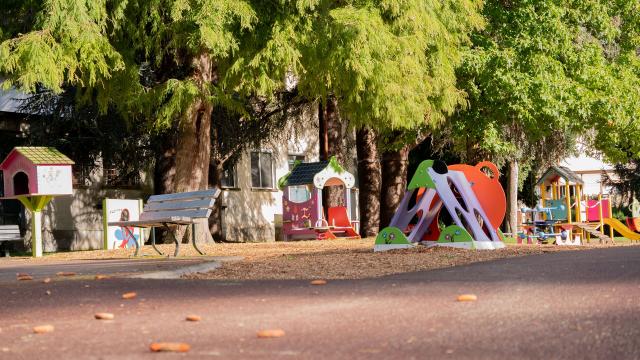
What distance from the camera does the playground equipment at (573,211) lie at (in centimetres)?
3534

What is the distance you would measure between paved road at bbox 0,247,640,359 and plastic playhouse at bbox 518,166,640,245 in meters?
22.0

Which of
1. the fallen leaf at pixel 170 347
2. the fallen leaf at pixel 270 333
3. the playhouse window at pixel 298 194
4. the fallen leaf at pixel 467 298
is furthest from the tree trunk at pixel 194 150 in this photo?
the fallen leaf at pixel 170 347

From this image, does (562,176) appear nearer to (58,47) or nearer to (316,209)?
(316,209)

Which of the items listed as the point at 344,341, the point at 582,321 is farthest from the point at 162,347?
the point at 582,321

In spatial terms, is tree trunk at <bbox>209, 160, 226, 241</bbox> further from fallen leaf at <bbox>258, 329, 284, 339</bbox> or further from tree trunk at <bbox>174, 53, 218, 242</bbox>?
fallen leaf at <bbox>258, 329, 284, 339</bbox>

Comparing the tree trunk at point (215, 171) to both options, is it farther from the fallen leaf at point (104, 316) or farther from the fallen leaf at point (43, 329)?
the fallen leaf at point (43, 329)

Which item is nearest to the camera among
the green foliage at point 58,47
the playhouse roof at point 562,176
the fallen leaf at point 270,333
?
the fallen leaf at point 270,333

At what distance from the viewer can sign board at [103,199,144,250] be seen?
27219 millimetres

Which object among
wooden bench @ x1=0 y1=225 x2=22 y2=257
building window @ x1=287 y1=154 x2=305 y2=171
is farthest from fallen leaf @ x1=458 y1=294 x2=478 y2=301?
building window @ x1=287 y1=154 x2=305 y2=171

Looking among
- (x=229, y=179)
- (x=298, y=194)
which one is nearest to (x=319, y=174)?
(x=229, y=179)

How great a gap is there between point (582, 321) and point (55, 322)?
139 inches

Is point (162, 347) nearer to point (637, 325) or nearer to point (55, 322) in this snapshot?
point (55, 322)

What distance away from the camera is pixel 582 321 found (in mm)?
7168

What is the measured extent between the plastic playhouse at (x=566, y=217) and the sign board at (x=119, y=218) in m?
10.6
